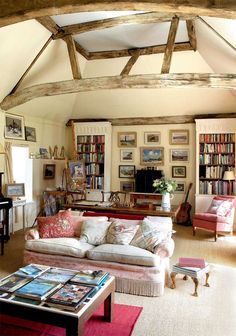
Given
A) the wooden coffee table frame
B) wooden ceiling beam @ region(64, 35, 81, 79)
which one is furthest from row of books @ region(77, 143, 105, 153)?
the wooden coffee table frame

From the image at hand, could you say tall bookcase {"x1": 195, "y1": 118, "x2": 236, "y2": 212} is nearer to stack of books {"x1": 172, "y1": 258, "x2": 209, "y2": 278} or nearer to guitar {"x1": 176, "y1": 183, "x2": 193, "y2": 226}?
guitar {"x1": 176, "y1": 183, "x2": 193, "y2": 226}

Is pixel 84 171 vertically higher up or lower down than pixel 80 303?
higher up

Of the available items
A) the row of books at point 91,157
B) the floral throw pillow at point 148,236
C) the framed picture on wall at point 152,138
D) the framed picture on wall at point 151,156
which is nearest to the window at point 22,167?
the row of books at point 91,157

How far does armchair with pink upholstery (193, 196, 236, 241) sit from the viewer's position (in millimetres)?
6031

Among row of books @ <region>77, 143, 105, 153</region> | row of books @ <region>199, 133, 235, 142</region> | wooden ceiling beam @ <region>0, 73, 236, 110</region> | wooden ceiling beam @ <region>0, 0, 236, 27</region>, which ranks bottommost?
row of books @ <region>77, 143, 105, 153</region>

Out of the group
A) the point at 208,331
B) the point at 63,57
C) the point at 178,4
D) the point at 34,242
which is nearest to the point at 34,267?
the point at 34,242

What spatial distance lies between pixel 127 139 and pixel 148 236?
4648mm

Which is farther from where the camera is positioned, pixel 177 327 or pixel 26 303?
pixel 177 327

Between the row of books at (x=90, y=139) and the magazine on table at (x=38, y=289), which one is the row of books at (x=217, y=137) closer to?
the row of books at (x=90, y=139)

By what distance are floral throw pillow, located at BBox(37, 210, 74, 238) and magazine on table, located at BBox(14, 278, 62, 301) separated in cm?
153

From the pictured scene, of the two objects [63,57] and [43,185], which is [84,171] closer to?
[43,185]

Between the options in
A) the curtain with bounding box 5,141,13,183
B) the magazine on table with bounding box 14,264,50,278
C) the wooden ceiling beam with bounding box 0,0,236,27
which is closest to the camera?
the wooden ceiling beam with bounding box 0,0,236,27

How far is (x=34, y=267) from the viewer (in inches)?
122

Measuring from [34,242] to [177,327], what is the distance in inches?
84.4
